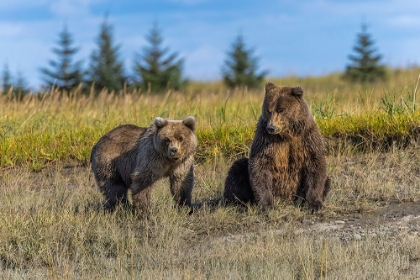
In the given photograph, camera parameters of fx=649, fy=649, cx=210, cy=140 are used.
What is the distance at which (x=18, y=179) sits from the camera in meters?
8.94

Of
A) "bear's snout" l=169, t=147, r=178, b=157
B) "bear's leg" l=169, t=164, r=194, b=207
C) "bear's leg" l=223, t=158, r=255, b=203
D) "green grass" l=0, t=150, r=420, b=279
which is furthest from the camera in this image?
"bear's leg" l=223, t=158, r=255, b=203

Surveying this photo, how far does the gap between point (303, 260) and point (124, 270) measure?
4.81 feet

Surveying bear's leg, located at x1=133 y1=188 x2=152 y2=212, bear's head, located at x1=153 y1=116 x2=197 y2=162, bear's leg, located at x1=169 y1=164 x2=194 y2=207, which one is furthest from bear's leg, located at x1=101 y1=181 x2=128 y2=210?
bear's head, located at x1=153 y1=116 x2=197 y2=162

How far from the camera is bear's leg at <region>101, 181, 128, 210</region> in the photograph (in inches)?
281

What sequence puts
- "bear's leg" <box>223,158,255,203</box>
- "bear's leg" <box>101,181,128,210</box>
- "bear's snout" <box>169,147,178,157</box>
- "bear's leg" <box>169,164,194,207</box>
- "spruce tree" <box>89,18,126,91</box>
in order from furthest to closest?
"spruce tree" <box>89,18,126,91</box>
"bear's leg" <box>101,181,128,210</box>
"bear's leg" <box>223,158,255,203</box>
"bear's leg" <box>169,164,194,207</box>
"bear's snout" <box>169,147,178,157</box>

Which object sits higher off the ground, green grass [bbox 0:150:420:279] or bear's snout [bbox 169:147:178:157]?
bear's snout [bbox 169:147:178:157]

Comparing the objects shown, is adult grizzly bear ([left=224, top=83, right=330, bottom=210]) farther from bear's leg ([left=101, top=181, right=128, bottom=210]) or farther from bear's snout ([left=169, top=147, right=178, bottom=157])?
bear's leg ([left=101, top=181, right=128, bottom=210])

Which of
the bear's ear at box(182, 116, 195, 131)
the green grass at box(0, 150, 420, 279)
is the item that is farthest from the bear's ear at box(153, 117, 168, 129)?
the green grass at box(0, 150, 420, 279)

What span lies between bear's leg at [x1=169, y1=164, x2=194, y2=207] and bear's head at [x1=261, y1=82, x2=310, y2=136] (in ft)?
3.14

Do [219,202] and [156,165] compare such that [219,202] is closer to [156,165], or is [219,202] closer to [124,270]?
[156,165]

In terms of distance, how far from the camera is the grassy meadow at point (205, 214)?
528 cm

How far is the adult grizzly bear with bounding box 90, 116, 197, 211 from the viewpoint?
6.55m

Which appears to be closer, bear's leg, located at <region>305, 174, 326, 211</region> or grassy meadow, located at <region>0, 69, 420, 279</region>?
grassy meadow, located at <region>0, 69, 420, 279</region>

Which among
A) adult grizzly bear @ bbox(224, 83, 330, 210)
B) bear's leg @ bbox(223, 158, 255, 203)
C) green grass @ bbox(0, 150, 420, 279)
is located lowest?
green grass @ bbox(0, 150, 420, 279)
